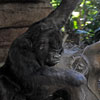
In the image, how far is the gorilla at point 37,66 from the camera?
128 cm

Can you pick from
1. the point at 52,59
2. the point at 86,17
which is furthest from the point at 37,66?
the point at 86,17

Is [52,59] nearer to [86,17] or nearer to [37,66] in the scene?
[37,66]

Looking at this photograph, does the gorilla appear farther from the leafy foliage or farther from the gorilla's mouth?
the leafy foliage

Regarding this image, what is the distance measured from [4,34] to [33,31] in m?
0.87

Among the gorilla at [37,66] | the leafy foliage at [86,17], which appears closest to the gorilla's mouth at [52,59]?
the gorilla at [37,66]

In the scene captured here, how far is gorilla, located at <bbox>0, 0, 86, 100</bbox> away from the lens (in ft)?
4.21

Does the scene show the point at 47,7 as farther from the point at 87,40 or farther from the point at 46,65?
the point at 87,40

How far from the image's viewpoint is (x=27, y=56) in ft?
4.28

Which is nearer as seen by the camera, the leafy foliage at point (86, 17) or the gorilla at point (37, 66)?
the gorilla at point (37, 66)

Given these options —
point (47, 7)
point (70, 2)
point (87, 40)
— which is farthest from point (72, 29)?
point (70, 2)

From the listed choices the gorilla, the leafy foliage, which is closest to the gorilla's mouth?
the gorilla

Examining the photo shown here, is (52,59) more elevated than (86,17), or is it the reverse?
(52,59)

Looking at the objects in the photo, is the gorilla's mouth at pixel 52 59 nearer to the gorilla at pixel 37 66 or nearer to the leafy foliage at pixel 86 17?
the gorilla at pixel 37 66

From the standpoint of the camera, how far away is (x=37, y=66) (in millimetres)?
1313
